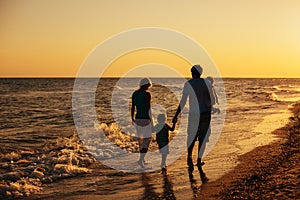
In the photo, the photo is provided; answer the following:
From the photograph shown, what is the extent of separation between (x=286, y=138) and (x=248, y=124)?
16.8 ft

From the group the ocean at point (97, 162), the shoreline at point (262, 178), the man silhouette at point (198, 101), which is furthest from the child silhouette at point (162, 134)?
the shoreline at point (262, 178)

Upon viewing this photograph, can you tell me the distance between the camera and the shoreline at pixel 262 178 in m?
6.28

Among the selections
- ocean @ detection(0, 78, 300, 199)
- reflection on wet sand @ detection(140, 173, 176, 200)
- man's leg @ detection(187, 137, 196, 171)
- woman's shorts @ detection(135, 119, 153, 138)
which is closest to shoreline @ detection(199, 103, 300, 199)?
ocean @ detection(0, 78, 300, 199)

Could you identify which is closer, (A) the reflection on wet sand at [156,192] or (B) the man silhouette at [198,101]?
(A) the reflection on wet sand at [156,192]

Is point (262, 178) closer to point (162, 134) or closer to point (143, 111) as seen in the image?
point (162, 134)

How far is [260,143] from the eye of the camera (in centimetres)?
1216

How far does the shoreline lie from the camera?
628 centimetres

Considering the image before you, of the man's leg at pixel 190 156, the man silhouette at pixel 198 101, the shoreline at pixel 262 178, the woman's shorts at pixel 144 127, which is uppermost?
the man silhouette at pixel 198 101

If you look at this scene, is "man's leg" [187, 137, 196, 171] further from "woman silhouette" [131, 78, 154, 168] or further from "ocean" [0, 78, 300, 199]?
"woman silhouette" [131, 78, 154, 168]

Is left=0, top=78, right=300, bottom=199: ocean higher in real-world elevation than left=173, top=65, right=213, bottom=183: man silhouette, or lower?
lower

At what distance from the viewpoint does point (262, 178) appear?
7230 mm

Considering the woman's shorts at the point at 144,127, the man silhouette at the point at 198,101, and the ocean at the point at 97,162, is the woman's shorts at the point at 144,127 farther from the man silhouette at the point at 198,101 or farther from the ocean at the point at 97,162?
the man silhouette at the point at 198,101

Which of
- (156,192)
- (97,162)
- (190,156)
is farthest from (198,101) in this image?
(97,162)

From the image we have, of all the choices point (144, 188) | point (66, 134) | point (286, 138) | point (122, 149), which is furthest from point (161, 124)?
point (66, 134)
